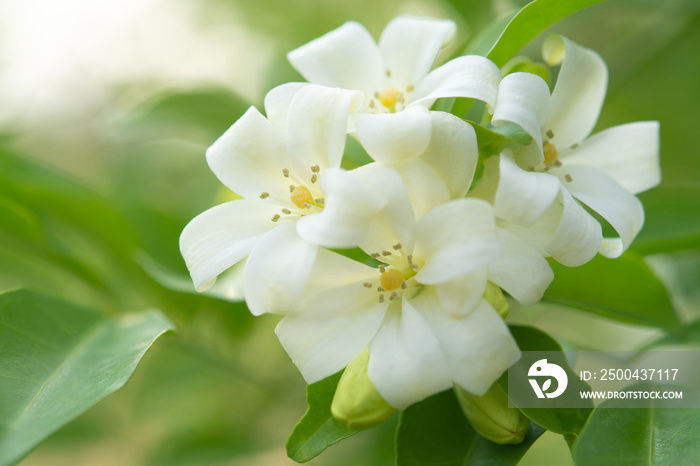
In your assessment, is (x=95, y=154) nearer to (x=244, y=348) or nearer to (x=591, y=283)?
(x=244, y=348)

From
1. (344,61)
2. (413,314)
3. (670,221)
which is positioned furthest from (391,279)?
(670,221)

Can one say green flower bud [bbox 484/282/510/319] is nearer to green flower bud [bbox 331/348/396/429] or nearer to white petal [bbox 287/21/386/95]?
green flower bud [bbox 331/348/396/429]

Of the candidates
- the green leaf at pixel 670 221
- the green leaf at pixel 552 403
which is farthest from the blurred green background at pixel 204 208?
the green leaf at pixel 552 403

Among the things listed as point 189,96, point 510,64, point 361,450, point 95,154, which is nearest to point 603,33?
point 510,64

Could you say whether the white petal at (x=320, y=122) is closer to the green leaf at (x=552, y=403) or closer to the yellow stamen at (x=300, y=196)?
the yellow stamen at (x=300, y=196)

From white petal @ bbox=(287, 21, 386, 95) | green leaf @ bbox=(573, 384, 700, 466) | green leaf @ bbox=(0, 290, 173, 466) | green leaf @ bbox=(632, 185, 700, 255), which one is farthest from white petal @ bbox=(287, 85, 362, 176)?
green leaf @ bbox=(632, 185, 700, 255)
